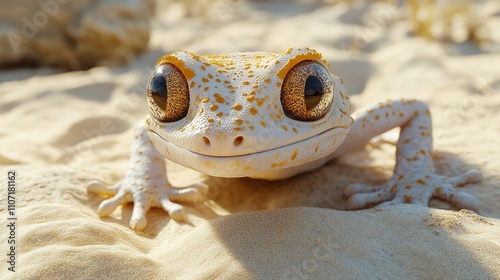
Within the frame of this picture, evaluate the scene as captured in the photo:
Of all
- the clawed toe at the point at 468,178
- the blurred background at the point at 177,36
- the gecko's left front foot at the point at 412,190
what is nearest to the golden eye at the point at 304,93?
the gecko's left front foot at the point at 412,190

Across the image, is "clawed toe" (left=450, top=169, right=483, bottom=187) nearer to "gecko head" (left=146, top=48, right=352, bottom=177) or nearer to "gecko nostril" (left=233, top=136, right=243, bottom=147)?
"gecko head" (left=146, top=48, right=352, bottom=177)

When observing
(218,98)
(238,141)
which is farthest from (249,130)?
(218,98)

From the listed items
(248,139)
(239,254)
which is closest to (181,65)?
(248,139)

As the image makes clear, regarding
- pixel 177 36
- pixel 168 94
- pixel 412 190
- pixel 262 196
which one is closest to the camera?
pixel 168 94

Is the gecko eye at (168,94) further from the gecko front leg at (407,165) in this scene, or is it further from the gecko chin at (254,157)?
the gecko front leg at (407,165)

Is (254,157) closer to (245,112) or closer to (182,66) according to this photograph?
(245,112)

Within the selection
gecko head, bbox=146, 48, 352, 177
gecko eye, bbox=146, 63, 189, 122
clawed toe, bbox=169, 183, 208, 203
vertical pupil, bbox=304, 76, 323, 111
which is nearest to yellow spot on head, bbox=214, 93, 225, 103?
gecko head, bbox=146, 48, 352, 177

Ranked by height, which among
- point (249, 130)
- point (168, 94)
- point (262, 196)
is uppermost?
point (168, 94)
